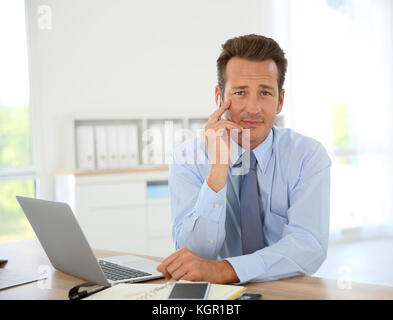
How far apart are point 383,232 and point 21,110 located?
3772mm

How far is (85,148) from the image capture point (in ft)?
11.7

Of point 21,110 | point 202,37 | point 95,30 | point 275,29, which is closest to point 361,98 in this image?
point 275,29

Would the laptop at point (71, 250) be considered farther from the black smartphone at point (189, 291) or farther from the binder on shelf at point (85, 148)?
the binder on shelf at point (85, 148)

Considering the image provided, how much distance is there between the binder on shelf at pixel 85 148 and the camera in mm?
3576

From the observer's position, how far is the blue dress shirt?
1.49m

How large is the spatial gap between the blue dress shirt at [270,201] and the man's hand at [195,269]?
16cm

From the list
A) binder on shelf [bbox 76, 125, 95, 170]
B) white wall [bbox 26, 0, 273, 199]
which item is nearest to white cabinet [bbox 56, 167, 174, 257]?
binder on shelf [bbox 76, 125, 95, 170]

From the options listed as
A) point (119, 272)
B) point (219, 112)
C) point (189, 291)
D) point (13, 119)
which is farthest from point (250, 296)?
point (13, 119)

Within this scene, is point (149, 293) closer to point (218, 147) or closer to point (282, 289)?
Result: point (282, 289)

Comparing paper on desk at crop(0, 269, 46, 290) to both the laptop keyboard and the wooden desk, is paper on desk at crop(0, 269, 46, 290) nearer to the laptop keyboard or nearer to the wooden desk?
the wooden desk

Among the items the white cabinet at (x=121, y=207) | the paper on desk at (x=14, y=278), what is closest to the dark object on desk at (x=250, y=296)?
the paper on desk at (x=14, y=278)

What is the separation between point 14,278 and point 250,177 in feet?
2.55

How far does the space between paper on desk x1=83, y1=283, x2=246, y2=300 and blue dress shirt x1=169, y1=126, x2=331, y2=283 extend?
32cm

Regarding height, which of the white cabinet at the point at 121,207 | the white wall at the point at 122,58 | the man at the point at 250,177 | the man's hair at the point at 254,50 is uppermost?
the white wall at the point at 122,58
